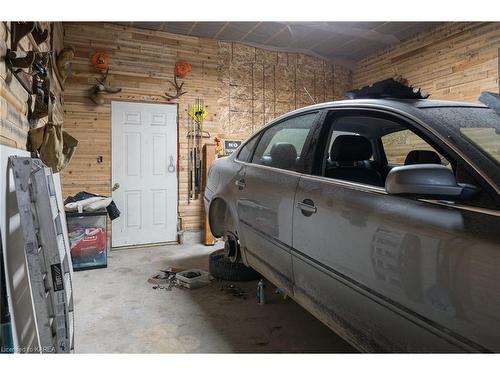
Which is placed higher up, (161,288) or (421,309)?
(421,309)

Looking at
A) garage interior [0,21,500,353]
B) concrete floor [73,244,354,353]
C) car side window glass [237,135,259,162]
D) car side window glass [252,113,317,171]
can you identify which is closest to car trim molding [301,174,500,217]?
car side window glass [252,113,317,171]

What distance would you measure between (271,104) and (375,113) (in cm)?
472

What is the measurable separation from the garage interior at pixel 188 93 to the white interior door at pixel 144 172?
0.02 m

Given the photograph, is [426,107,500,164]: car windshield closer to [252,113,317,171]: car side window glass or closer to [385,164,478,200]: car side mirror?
[385,164,478,200]: car side mirror

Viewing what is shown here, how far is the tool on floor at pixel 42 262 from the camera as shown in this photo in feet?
5.47

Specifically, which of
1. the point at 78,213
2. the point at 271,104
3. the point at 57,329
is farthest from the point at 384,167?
the point at 271,104

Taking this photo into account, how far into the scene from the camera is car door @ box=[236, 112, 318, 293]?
1.96 metres

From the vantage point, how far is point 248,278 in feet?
11.0

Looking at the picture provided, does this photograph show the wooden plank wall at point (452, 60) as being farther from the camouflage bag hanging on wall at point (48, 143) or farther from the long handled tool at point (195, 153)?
the camouflage bag hanging on wall at point (48, 143)

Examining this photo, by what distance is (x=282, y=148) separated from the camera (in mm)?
2363

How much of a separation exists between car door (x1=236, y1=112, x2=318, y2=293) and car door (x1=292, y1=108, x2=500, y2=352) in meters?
0.19

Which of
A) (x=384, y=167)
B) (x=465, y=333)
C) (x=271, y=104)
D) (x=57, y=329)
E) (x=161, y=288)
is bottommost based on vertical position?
(x=161, y=288)

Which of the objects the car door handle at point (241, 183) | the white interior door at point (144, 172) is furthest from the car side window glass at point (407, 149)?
the white interior door at point (144, 172)

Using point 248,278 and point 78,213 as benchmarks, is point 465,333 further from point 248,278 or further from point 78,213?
point 78,213
